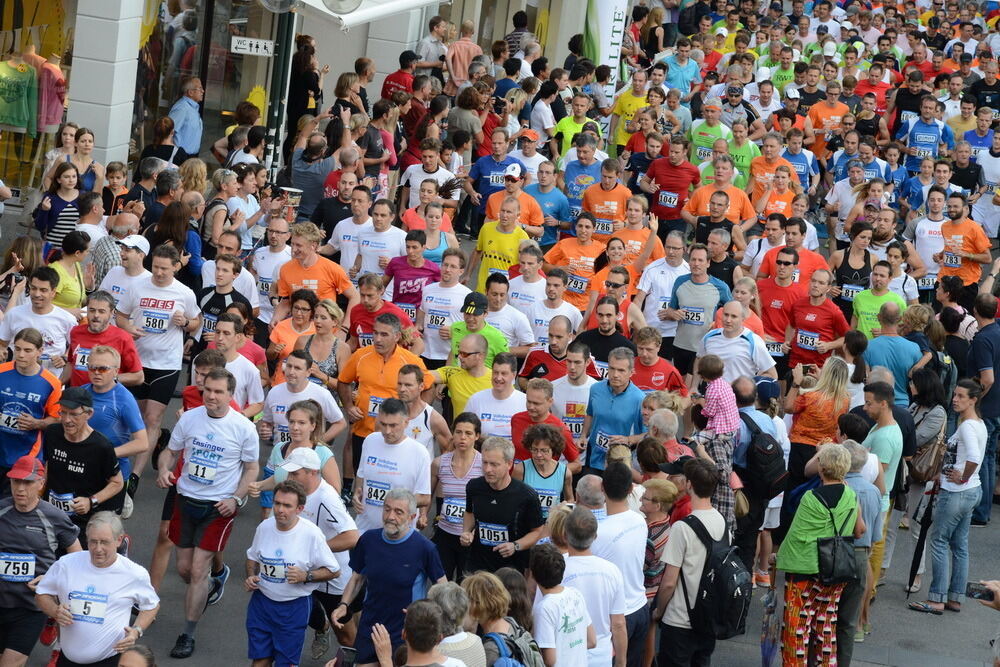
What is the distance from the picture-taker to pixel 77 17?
16078 mm

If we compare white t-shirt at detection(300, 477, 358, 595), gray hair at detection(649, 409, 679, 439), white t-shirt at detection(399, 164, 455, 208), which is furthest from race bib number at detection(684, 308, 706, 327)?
white t-shirt at detection(300, 477, 358, 595)

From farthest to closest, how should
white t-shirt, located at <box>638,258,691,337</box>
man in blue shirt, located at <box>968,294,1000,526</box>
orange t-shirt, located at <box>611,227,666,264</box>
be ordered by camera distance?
1. orange t-shirt, located at <box>611,227,666,264</box>
2. white t-shirt, located at <box>638,258,691,337</box>
3. man in blue shirt, located at <box>968,294,1000,526</box>

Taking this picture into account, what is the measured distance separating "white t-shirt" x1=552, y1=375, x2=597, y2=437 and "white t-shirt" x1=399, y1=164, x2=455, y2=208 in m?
5.18

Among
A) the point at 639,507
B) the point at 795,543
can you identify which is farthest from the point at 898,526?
the point at 639,507

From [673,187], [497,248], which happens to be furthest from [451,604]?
[673,187]

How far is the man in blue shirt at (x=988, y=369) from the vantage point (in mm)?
12227

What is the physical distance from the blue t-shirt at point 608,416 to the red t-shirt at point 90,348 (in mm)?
3111

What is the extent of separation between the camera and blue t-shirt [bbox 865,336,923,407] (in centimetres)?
1183

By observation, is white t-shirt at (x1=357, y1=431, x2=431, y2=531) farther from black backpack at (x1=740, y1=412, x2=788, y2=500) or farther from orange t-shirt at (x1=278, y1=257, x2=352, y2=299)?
orange t-shirt at (x1=278, y1=257, x2=352, y2=299)

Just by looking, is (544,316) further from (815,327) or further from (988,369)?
(988,369)

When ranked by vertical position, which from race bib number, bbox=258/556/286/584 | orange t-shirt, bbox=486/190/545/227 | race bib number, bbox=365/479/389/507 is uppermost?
orange t-shirt, bbox=486/190/545/227

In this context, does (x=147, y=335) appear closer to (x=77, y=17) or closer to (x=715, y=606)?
(x=715, y=606)

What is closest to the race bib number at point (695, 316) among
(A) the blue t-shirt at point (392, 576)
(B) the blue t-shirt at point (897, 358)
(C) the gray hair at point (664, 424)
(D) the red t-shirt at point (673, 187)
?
(B) the blue t-shirt at point (897, 358)

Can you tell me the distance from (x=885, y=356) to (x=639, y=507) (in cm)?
383
